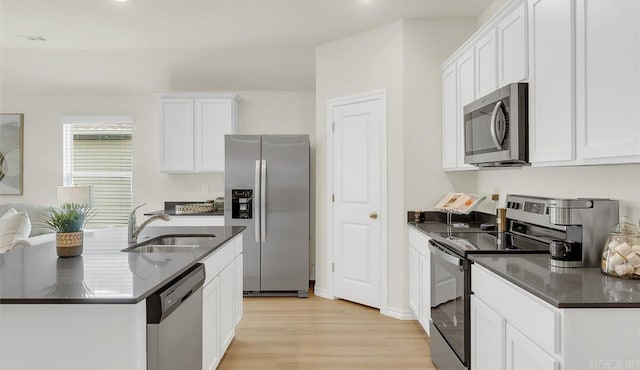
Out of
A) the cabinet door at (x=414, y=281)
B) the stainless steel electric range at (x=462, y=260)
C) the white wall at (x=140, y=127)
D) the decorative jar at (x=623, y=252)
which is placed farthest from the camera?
→ the white wall at (x=140, y=127)

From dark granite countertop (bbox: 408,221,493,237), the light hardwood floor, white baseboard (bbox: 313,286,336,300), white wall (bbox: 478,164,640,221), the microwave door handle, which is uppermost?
the microwave door handle

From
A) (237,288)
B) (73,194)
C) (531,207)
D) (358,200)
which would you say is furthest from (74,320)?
(73,194)

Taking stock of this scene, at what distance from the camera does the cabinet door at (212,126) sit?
5.19 metres

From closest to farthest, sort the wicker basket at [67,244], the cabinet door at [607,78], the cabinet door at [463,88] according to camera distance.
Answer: the cabinet door at [607,78]
the wicker basket at [67,244]
the cabinet door at [463,88]

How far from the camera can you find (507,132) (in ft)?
7.67

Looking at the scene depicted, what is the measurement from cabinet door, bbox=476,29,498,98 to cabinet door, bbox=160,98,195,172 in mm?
3553

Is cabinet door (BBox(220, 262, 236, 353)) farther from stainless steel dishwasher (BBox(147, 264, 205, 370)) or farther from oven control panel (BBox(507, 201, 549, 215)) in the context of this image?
oven control panel (BBox(507, 201, 549, 215))

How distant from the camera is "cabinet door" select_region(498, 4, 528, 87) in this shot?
2.25 metres

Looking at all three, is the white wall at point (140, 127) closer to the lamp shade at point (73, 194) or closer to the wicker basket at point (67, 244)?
the lamp shade at point (73, 194)

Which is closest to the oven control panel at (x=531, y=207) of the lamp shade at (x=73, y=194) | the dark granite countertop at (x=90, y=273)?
the dark granite countertop at (x=90, y=273)

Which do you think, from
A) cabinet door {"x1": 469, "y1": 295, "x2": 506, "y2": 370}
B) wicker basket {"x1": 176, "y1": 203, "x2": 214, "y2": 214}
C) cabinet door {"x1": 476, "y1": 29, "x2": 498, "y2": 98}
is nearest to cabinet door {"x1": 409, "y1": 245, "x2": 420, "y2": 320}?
cabinet door {"x1": 469, "y1": 295, "x2": 506, "y2": 370}

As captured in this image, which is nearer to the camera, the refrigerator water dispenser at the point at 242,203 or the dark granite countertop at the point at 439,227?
the dark granite countertop at the point at 439,227

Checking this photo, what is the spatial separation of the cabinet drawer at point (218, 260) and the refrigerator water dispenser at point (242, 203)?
61.6 inches

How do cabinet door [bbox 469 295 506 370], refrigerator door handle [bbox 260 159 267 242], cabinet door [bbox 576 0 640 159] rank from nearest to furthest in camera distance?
cabinet door [bbox 576 0 640 159] → cabinet door [bbox 469 295 506 370] → refrigerator door handle [bbox 260 159 267 242]
